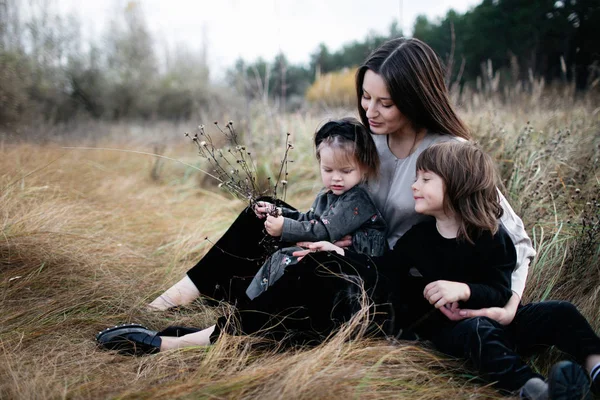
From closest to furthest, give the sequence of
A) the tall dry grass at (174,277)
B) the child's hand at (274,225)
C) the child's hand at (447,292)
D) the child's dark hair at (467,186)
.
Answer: the tall dry grass at (174,277) < the child's hand at (447,292) < the child's dark hair at (467,186) < the child's hand at (274,225)

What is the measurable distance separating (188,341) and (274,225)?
1.83 ft

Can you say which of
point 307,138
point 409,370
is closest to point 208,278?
point 409,370

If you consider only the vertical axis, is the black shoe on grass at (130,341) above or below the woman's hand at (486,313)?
below

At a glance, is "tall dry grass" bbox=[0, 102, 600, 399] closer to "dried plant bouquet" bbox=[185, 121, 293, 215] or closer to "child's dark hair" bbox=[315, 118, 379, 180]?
"dried plant bouquet" bbox=[185, 121, 293, 215]

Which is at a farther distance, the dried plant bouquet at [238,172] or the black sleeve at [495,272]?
the dried plant bouquet at [238,172]

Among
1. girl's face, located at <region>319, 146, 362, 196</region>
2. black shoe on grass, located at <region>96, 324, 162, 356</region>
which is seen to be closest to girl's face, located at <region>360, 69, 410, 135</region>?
girl's face, located at <region>319, 146, 362, 196</region>

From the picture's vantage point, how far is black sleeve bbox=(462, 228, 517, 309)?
1625mm

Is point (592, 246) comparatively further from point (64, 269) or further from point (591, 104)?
point (591, 104)

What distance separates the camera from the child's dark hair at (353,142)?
1.96 meters

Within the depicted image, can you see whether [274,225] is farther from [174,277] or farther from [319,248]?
[174,277]

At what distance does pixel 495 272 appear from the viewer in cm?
165

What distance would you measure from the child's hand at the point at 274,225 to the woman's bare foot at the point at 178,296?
0.54m

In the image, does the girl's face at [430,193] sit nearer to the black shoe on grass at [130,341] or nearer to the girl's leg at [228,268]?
the girl's leg at [228,268]

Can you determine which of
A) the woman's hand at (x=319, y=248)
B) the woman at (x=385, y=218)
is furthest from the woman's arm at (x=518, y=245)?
the woman's hand at (x=319, y=248)
